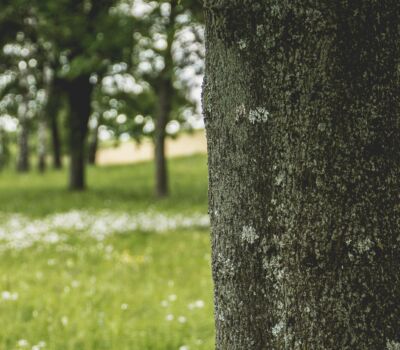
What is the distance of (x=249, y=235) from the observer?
244 cm

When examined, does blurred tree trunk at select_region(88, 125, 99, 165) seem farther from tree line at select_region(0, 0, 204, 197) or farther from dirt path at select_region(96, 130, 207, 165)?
tree line at select_region(0, 0, 204, 197)

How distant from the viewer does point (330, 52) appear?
2242 millimetres

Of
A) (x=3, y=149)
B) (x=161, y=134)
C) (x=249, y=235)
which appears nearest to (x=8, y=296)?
(x=249, y=235)

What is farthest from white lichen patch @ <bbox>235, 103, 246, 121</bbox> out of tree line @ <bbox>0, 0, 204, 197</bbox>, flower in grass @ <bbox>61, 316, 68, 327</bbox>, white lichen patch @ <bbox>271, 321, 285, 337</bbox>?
tree line @ <bbox>0, 0, 204, 197</bbox>

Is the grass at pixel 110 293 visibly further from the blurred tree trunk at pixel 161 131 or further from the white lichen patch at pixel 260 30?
the blurred tree trunk at pixel 161 131

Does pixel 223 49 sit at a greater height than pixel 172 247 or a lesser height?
greater

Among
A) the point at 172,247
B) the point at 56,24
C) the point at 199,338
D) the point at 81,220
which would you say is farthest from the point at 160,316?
the point at 56,24

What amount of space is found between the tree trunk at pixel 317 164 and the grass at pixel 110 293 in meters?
3.15

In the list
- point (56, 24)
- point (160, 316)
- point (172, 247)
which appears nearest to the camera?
point (160, 316)

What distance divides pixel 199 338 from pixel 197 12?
7.53 meters

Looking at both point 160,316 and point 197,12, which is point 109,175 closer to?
point 197,12

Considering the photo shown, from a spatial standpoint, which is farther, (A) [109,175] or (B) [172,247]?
(A) [109,175]

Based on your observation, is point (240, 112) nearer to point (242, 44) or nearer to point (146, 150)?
point (242, 44)

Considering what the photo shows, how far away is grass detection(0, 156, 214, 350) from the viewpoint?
18.2 ft
